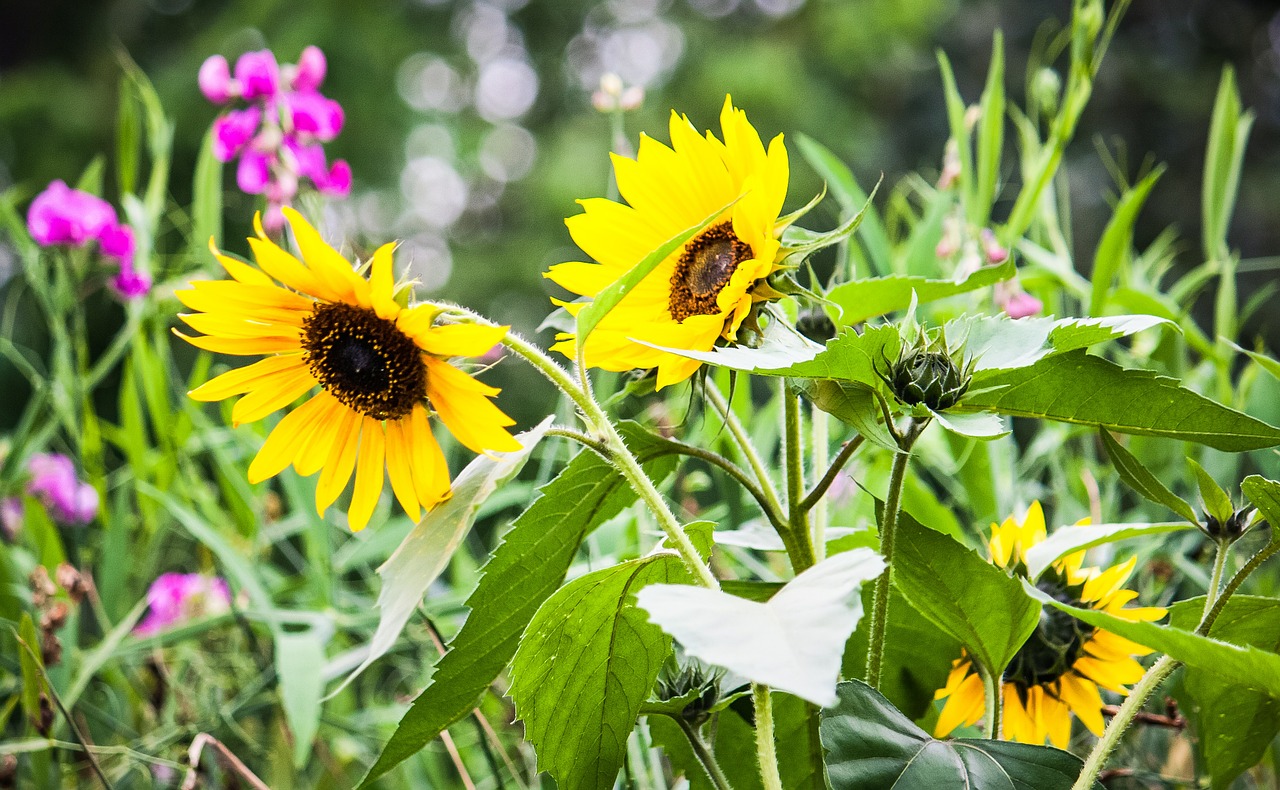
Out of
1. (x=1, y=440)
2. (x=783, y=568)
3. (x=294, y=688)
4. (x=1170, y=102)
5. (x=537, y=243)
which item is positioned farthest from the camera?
(x=1170, y=102)

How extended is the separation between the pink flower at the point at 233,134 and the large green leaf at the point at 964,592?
62cm

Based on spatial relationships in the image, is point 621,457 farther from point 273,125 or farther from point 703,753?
point 273,125

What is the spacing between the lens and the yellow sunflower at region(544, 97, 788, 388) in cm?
33

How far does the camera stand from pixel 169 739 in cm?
58

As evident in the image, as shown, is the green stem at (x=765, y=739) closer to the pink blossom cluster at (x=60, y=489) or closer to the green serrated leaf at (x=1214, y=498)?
the green serrated leaf at (x=1214, y=498)

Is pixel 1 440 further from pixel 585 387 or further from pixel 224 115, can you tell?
pixel 585 387

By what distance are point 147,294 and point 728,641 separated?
691mm

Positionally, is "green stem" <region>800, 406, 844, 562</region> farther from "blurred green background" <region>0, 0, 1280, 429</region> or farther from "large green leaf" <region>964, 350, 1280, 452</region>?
"blurred green background" <region>0, 0, 1280, 429</region>

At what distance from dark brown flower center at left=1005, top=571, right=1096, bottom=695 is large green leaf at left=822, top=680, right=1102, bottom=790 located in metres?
0.09

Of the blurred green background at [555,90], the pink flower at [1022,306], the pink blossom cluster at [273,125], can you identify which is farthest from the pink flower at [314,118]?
the blurred green background at [555,90]

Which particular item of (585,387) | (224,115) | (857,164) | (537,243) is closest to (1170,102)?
(857,164)

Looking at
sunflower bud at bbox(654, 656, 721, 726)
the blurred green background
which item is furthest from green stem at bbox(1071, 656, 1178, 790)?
the blurred green background

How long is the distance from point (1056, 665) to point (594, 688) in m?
0.17

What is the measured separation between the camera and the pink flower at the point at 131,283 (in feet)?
2.53
